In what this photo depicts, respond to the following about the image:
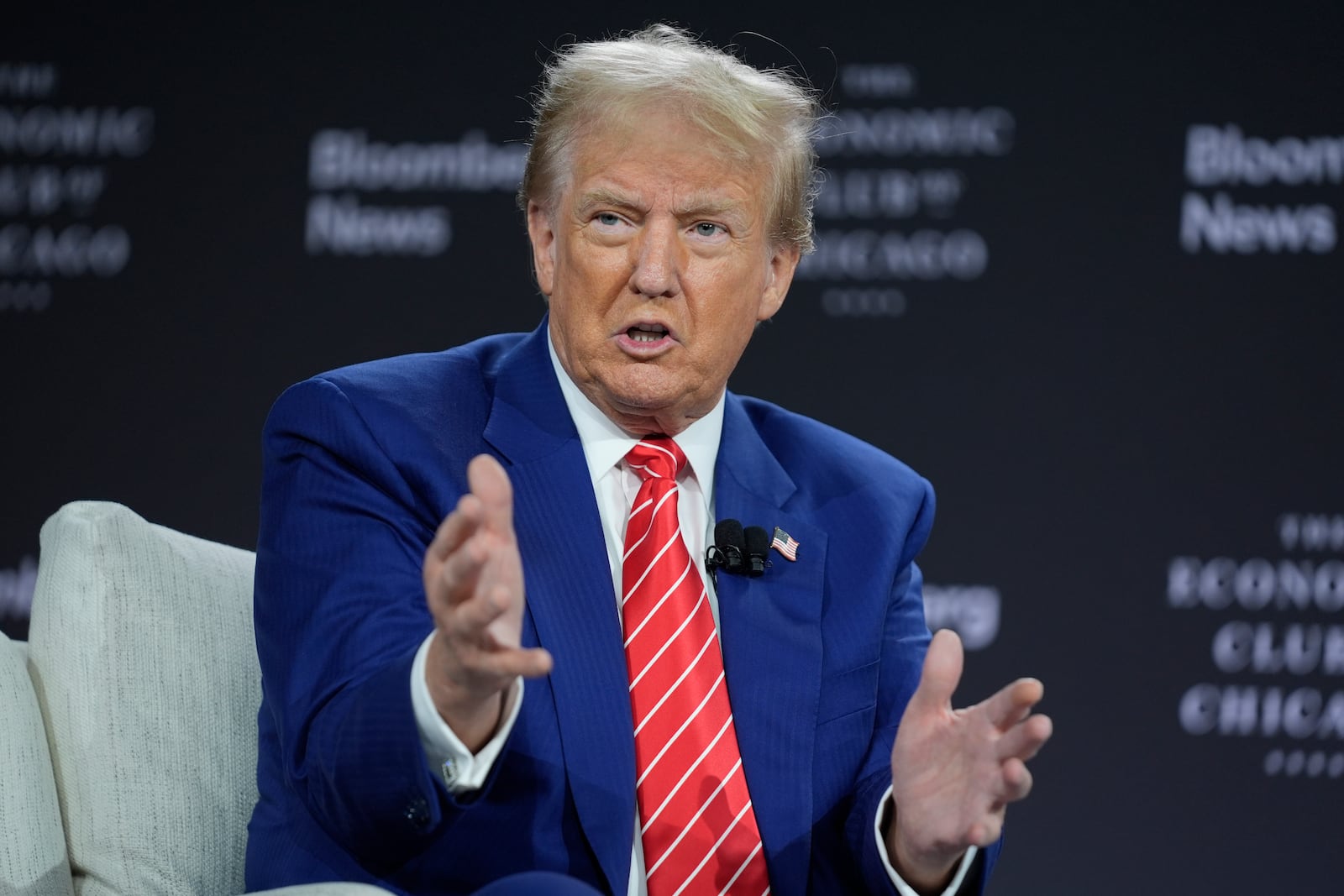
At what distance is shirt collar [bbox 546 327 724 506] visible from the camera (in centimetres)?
210

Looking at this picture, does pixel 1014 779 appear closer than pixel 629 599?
Yes

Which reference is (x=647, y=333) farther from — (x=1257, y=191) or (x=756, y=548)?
(x=1257, y=191)

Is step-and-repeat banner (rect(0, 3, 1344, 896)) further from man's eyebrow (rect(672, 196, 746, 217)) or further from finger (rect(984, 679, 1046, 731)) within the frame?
finger (rect(984, 679, 1046, 731))

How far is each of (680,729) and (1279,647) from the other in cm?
218

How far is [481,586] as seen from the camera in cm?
136

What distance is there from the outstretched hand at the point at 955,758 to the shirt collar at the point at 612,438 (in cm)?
57

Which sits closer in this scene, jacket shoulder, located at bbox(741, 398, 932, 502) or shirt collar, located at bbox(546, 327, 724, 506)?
shirt collar, located at bbox(546, 327, 724, 506)

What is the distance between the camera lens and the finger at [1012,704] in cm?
157

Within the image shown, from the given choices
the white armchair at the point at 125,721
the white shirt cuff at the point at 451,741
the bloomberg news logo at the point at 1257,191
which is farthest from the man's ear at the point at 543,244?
the bloomberg news logo at the point at 1257,191

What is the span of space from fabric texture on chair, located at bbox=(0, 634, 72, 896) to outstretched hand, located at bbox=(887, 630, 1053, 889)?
3.52 feet

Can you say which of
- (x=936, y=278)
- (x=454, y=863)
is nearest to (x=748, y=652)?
(x=454, y=863)

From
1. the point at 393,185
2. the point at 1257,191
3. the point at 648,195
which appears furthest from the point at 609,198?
the point at 1257,191

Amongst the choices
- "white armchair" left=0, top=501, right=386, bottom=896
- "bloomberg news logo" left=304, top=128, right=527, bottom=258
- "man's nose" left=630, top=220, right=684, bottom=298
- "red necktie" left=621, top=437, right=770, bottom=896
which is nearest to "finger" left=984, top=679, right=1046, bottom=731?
"red necktie" left=621, top=437, right=770, bottom=896

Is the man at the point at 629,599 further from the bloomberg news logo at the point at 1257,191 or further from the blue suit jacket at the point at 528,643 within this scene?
the bloomberg news logo at the point at 1257,191
